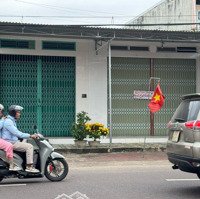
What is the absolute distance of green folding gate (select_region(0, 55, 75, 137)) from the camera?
17.6 metres

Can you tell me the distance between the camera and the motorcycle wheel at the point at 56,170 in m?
10.4

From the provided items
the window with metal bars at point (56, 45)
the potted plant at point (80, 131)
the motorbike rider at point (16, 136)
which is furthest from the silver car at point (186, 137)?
the window with metal bars at point (56, 45)

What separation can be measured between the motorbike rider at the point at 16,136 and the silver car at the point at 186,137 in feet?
9.30

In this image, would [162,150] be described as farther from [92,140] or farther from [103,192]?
[103,192]

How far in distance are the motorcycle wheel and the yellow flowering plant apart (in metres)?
6.29

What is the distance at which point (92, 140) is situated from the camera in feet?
57.2

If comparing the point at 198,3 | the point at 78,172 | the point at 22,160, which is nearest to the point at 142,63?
the point at 78,172

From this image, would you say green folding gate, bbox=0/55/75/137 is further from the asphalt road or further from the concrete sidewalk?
the asphalt road

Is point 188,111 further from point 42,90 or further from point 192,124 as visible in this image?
point 42,90

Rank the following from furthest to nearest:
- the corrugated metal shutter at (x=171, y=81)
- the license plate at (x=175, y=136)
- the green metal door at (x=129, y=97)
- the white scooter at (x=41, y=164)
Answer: the corrugated metal shutter at (x=171, y=81) < the green metal door at (x=129, y=97) < the white scooter at (x=41, y=164) < the license plate at (x=175, y=136)

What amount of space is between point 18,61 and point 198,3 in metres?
17.2

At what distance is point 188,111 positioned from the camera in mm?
8734

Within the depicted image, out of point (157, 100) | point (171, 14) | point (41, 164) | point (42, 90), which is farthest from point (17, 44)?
point (171, 14)

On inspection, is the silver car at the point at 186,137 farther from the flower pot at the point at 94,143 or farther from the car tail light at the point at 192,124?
the flower pot at the point at 94,143
